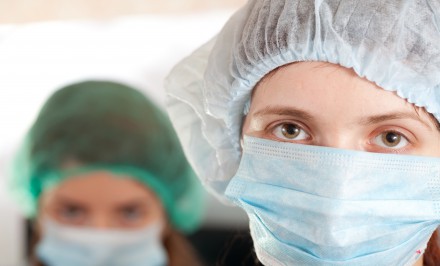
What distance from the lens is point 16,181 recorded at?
3381mm

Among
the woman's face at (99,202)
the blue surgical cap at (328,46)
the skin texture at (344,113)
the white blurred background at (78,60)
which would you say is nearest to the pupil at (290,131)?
the skin texture at (344,113)

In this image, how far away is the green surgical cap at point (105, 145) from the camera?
10.3ft

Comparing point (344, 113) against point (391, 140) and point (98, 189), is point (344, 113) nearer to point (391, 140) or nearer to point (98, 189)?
point (391, 140)

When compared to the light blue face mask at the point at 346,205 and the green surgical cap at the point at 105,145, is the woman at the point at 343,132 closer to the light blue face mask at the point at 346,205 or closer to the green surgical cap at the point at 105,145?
the light blue face mask at the point at 346,205

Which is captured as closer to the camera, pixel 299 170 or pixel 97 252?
pixel 299 170

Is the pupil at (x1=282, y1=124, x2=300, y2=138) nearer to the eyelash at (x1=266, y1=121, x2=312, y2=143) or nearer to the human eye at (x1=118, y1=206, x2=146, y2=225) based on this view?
the eyelash at (x1=266, y1=121, x2=312, y2=143)

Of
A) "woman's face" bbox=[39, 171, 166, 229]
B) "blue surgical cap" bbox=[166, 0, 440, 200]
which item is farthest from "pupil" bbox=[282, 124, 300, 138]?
"woman's face" bbox=[39, 171, 166, 229]

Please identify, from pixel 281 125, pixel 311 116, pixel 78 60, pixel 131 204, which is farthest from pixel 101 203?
pixel 311 116

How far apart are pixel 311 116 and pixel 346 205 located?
0.19 m

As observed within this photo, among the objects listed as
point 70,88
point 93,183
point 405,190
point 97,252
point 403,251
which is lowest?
Answer: point 97,252

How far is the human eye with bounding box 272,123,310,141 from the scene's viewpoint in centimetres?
166

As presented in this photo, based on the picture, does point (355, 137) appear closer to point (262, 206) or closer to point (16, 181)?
point (262, 206)

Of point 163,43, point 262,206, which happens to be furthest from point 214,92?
Answer: point 163,43

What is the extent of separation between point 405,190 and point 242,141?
42cm
